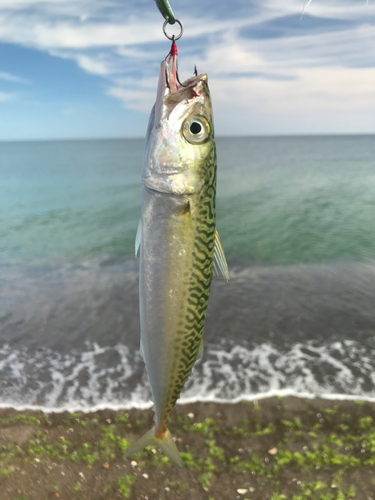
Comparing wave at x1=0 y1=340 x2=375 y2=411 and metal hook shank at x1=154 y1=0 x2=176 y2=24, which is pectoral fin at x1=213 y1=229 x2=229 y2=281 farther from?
wave at x1=0 y1=340 x2=375 y2=411

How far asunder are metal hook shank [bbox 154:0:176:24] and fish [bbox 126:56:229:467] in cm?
36

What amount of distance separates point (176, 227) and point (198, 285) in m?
0.44

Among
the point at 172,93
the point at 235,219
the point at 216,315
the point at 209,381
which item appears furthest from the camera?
the point at 235,219

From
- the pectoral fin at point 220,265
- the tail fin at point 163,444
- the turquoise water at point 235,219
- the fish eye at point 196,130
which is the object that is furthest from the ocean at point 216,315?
the fish eye at point 196,130

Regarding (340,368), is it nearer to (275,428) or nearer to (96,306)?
(275,428)

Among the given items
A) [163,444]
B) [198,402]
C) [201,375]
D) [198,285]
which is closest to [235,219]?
[201,375]

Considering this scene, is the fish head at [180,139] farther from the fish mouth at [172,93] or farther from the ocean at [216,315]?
the ocean at [216,315]

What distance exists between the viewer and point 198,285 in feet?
8.61

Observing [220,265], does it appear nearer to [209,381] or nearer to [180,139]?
[180,139]

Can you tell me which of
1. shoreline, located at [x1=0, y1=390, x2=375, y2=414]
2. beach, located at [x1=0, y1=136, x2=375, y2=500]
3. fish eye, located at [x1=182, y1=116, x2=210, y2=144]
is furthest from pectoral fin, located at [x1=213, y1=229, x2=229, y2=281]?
shoreline, located at [x1=0, y1=390, x2=375, y2=414]

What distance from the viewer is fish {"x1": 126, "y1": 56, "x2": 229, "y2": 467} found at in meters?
2.32

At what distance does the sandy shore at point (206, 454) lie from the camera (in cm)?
604

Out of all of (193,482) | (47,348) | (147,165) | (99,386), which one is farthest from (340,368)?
(147,165)

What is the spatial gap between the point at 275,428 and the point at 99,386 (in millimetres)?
3792
